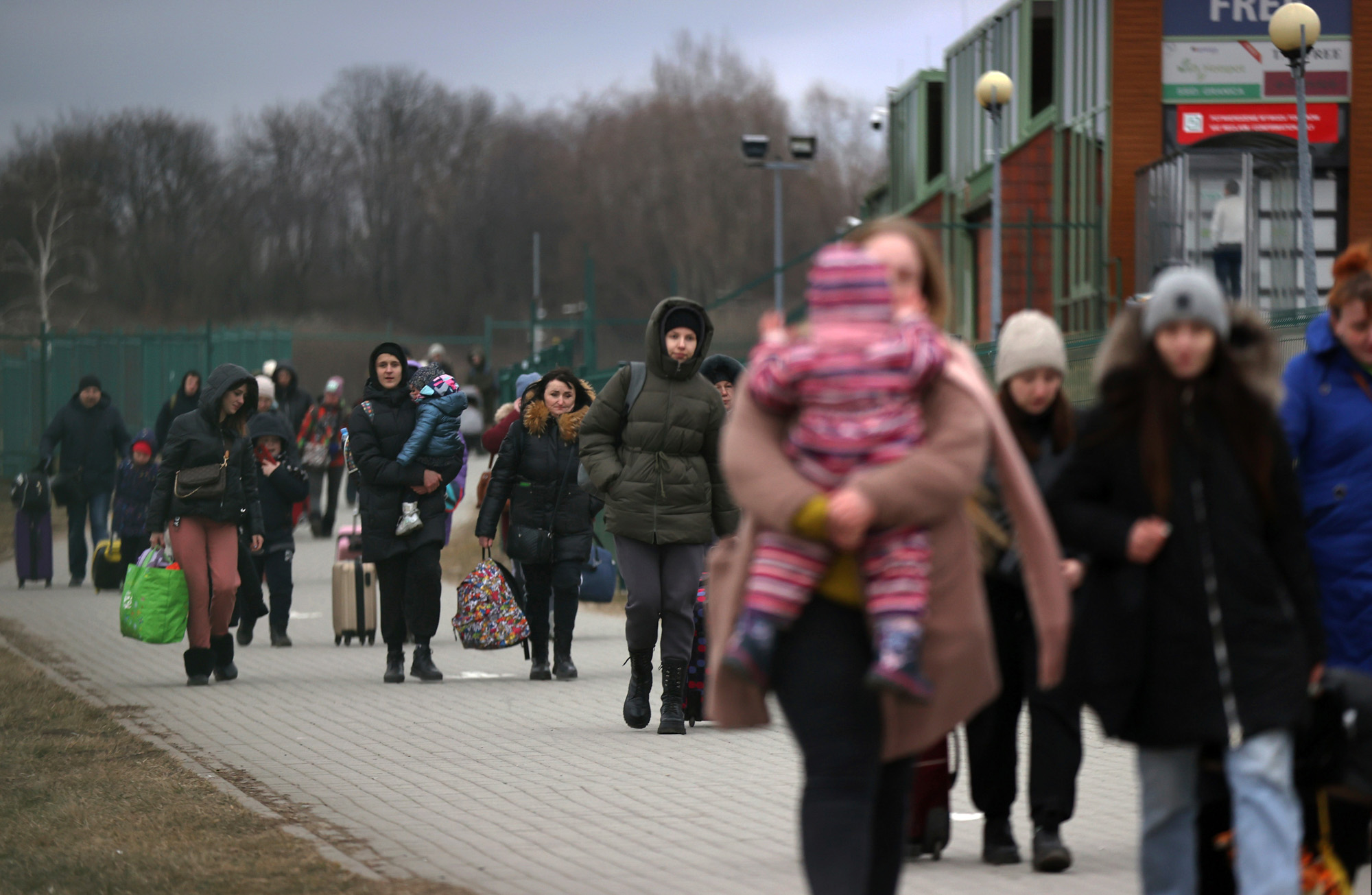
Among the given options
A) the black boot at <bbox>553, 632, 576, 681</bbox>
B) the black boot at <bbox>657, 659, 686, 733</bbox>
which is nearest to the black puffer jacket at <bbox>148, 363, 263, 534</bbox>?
the black boot at <bbox>553, 632, 576, 681</bbox>

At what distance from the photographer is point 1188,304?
165 inches

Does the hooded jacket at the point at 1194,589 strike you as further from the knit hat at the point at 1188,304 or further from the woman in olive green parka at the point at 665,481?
the woman in olive green parka at the point at 665,481

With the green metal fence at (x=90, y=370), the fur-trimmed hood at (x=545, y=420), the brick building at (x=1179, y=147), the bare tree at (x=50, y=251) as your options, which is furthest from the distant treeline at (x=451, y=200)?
the fur-trimmed hood at (x=545, y=420)

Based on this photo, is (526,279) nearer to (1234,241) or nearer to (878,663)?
(1234,241)

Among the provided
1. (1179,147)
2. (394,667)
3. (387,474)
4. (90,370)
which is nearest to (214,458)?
(387,474)

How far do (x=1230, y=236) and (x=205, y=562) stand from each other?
14601mm

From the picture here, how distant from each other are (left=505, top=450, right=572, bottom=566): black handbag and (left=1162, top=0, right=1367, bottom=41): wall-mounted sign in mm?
14768

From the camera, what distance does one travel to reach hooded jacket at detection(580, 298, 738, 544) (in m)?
9.04

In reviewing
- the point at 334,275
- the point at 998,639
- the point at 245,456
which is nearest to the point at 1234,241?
the point at 245,456

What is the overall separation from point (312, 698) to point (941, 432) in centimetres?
744

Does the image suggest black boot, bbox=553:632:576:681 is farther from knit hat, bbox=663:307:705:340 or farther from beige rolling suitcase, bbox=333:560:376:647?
knit hat, bbox=663:307:705:340

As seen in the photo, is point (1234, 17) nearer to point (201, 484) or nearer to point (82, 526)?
point (82, 526)

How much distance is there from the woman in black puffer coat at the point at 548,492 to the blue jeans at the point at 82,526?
8.52 metres

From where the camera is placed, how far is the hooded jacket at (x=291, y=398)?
2030 cm
